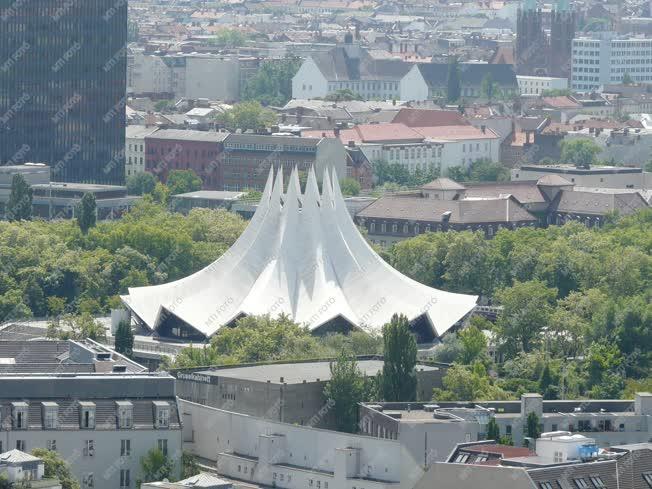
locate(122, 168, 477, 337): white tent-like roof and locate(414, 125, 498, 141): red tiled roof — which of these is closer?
locate(122, 168, 477, 337): white tent-like roof

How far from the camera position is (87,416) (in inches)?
3088

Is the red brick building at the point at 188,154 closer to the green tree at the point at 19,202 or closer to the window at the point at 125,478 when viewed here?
the green tree at the point at 19,202

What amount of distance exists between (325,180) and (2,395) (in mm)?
34607

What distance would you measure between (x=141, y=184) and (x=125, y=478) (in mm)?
86788

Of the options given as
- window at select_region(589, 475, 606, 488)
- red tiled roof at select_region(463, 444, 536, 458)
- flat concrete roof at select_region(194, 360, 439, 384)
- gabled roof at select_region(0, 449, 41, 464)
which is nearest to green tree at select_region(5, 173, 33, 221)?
flat concrete roof at select_region(194, 360, 439, 384)

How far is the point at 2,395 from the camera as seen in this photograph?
78375 mm

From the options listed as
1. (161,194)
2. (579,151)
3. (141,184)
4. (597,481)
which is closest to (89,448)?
(597,481)

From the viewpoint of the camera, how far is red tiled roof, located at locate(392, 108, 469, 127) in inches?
7318

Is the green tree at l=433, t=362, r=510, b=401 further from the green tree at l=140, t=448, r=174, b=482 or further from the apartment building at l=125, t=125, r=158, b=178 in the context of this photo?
the apartment building at l=125, t=125, r=158, b=178

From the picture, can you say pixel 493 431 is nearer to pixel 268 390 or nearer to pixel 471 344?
pixel 268 390

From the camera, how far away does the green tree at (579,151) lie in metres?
175

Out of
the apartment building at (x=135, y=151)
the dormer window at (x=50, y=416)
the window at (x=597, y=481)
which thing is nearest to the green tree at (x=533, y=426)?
the window at (x=597, y=481)

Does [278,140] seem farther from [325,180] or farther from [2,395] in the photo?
[2,395]

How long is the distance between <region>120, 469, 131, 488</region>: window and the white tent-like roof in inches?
1097
